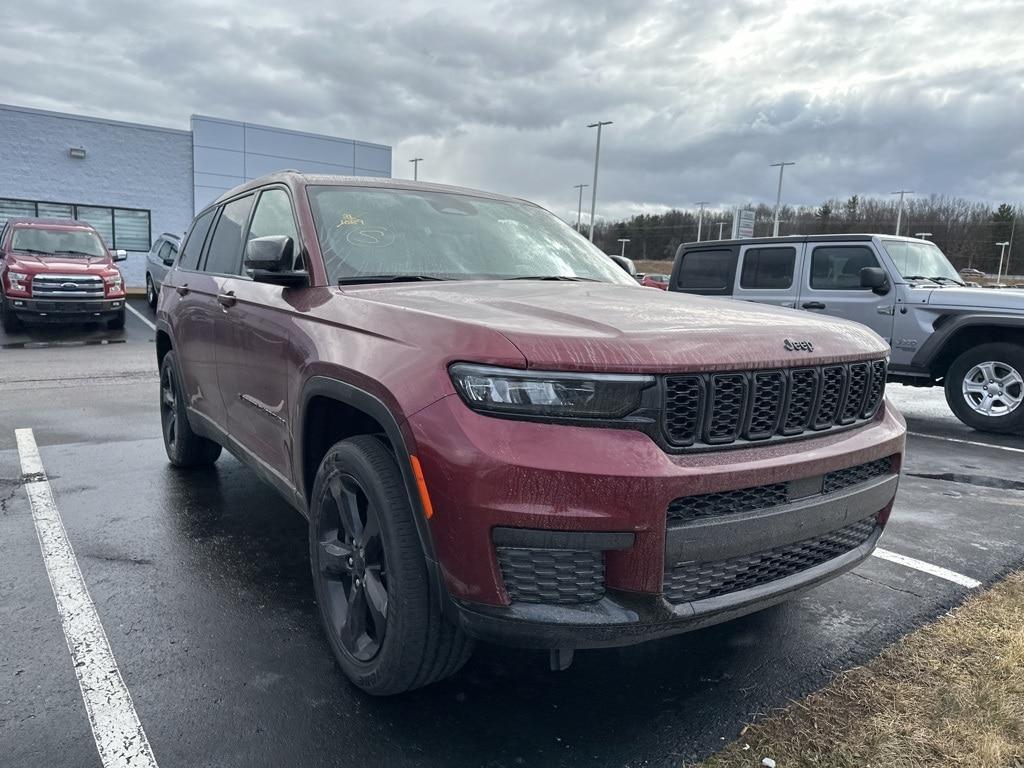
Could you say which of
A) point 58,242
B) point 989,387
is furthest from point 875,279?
point 58,242

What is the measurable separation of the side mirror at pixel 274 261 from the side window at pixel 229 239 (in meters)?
0.99

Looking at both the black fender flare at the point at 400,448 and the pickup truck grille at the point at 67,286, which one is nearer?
the black fender flare at the point at 400,448

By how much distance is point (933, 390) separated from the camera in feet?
38.1

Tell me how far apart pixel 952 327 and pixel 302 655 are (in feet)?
24.1

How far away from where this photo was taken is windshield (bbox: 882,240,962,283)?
8320 mm

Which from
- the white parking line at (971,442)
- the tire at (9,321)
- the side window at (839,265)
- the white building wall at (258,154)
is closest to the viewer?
the white parking line at (971,442)

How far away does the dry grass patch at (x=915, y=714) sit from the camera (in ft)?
7.43

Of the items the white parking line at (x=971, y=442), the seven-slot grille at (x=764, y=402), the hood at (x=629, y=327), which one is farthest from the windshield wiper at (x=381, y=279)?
the white parking line at (x=971, y=442)

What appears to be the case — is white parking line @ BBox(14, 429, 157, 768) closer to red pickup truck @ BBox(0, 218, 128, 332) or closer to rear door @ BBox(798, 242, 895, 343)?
rear door @ BBox(798, 242, 895, 343)

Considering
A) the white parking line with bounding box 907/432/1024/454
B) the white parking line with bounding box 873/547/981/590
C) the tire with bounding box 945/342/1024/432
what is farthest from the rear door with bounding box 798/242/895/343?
the white parking line with bounding box 873/547/981/590

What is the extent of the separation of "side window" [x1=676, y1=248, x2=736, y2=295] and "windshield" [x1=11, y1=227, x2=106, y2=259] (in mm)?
11257

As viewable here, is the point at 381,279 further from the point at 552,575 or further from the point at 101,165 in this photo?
the point at 101,165

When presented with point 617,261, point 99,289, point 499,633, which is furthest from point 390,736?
point 99,289

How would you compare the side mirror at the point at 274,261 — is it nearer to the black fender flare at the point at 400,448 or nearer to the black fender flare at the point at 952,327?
the black fender flare at the point at 400,448
